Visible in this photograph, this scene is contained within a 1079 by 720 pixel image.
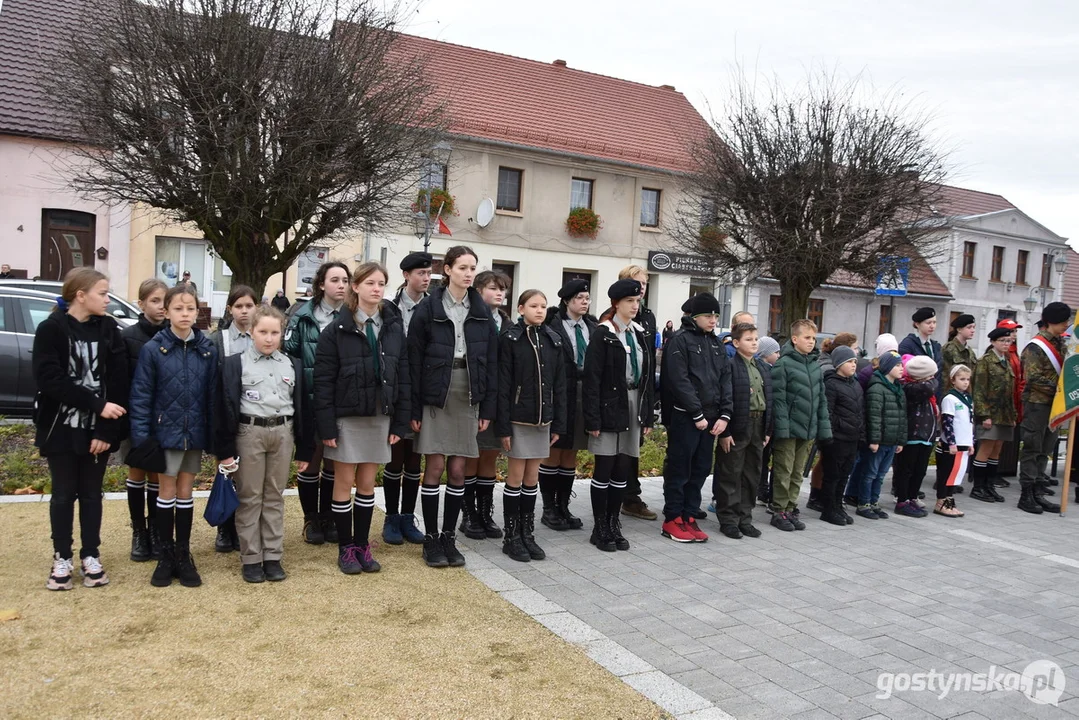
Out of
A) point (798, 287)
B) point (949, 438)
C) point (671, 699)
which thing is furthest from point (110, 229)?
point (671, 699)

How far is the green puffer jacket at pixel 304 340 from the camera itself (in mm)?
5766

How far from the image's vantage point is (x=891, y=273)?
1958 cm

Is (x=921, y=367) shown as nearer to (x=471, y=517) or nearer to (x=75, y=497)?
(x=471, y=517)

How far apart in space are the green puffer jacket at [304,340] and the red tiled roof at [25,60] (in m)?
18.2

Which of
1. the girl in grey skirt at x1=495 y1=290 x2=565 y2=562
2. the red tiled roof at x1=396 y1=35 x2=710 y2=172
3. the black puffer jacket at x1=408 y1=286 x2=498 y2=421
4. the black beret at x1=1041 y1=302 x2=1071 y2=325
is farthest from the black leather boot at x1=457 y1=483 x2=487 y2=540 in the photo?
the red tiled roof at x1=396 y1=35 x2=710 y2=172

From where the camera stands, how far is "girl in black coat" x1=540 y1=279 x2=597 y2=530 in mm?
6641

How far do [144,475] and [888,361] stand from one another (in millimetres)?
6616

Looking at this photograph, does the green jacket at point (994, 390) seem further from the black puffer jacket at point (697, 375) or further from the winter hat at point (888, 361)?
the black puffer jacket at point (697, 375)

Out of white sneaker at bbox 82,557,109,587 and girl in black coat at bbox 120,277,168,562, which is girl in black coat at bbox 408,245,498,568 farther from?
white sneaker at bbox 82,557,109,587

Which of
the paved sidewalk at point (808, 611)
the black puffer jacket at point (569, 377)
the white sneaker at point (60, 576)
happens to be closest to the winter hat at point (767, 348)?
the paved sidewalk at point (808, 611)

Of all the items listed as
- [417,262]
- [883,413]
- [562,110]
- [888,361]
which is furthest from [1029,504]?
[562,110]

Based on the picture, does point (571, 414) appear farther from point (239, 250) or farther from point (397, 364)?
point (239, 250)

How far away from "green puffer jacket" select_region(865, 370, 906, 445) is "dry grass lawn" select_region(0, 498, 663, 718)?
14.8 ft

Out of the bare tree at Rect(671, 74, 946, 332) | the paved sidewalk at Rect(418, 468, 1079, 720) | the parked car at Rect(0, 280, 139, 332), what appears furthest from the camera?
the bare tree at Rect(671, 74, 946, 332)
